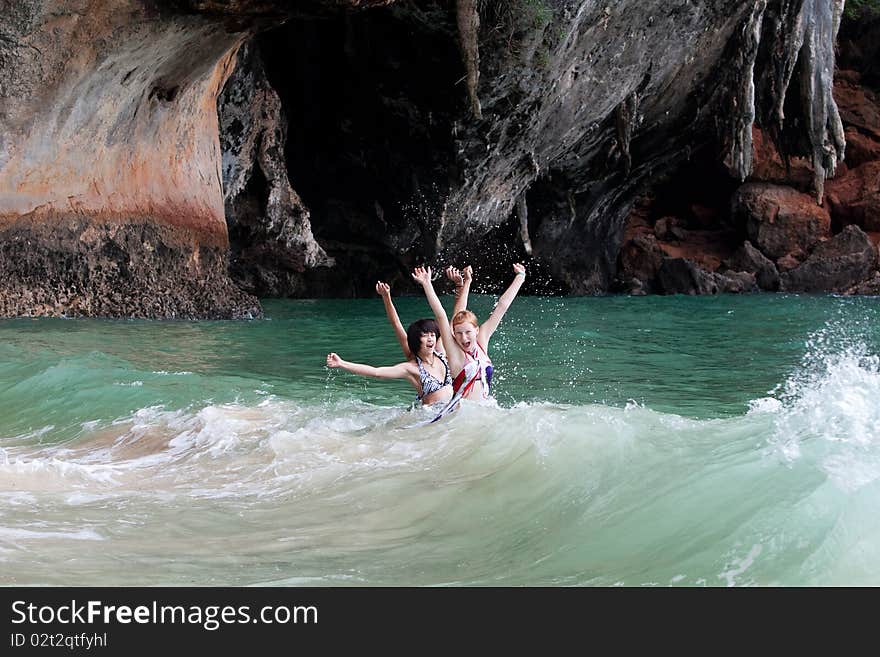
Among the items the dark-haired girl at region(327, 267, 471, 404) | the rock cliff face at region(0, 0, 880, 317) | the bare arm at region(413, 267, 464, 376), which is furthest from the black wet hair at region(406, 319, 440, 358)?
the rock cliff face at region(0, 0, 880, 317)


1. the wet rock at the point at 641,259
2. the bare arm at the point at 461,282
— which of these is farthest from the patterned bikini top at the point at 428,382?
the wet rock at the point at 641,259

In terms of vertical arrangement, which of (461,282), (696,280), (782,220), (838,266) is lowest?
(696,280)

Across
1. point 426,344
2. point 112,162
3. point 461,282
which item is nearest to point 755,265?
point 112,162

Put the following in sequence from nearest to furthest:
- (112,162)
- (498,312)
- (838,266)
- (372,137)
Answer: (498,312), (112,162), (372,137), (838,266)

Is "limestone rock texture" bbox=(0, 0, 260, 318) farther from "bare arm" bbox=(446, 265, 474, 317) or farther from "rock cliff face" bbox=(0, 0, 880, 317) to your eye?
"bare arm" bbox=(446, 265, 474, 317)

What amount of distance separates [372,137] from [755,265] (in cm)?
1078

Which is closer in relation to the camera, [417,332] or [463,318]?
[463,318]

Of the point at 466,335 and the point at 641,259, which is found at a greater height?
the point at 466,335

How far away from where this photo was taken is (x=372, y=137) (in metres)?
16.5

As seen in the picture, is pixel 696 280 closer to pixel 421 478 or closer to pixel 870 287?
pixel 870 287

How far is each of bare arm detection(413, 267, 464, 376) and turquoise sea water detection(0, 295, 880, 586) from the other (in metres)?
0.29

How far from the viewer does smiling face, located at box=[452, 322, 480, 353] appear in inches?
231
